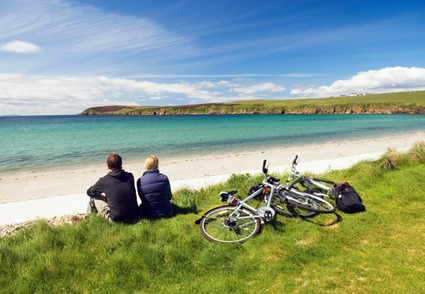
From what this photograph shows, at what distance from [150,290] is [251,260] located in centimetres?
199

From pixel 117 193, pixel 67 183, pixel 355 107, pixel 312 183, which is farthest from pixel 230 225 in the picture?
pixel 355 107

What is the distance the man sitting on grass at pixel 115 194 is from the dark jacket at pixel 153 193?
36 cm

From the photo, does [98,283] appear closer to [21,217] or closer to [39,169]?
[21,217]

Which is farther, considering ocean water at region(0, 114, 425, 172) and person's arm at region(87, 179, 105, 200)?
ocean water at region(0, 114, 425, 172)

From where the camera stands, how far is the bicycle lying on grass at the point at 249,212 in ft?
22.3

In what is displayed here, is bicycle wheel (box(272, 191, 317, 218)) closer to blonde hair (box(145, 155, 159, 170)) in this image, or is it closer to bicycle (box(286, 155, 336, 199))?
bicycle (box(286, 155, 336, 199))

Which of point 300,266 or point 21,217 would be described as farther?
point 21,217

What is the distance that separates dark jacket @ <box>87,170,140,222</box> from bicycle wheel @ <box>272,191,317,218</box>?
370cm

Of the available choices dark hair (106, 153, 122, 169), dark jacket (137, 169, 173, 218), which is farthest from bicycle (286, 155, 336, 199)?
dark hair (106, 153, 122, 169)

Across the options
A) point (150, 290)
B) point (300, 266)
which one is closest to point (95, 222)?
point (150, 290)

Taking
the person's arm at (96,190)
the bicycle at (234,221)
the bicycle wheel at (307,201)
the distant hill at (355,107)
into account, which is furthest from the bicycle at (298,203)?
the distant hill at (355,107)

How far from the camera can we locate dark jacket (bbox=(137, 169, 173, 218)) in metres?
7.46

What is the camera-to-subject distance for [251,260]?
5.75 m

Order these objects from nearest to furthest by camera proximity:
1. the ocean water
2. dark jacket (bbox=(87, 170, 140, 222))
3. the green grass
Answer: the green grass
dark jacket (bbox=(87, 170, 140, 222))
the ocean water
